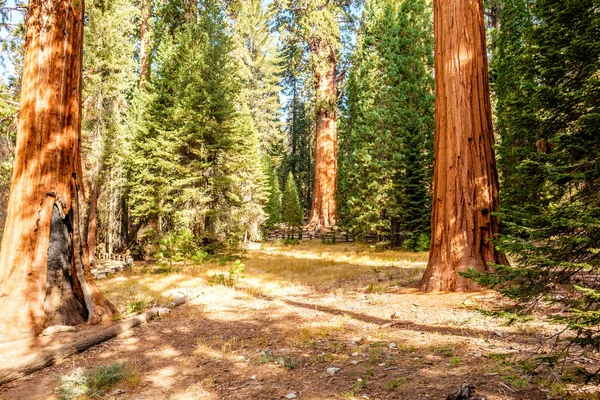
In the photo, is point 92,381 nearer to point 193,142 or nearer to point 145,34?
point 193,142

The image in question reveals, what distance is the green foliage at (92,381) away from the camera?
11.8ft

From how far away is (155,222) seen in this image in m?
16.4

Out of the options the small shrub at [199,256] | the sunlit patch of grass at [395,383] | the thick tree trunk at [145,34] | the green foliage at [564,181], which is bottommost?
the sunlit patch of grass at [395,383]

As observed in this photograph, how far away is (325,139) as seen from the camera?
2720cm

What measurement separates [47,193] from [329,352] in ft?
16.5

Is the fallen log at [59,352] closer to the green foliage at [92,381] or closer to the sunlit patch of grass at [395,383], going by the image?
the green foliage at [92,381]

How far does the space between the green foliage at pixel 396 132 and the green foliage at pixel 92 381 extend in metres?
13.8

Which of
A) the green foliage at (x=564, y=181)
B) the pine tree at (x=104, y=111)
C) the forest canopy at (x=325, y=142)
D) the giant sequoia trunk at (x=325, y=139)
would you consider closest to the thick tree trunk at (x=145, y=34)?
the forest canopy at (x=325, y=142)

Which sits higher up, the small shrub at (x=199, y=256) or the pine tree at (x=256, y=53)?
the pine tree at (x=256, y=53)

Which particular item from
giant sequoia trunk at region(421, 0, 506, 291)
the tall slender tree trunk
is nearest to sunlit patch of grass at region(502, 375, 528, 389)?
giant sequoia trunk at region(421, 0, 506, 291)

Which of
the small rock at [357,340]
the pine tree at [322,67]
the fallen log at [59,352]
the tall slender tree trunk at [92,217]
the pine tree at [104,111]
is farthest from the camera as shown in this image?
the pine tree at [322,67]

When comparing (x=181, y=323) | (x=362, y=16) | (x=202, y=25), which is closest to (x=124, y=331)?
Result: (x=181, y=323)

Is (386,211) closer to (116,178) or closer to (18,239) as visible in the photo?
(116,178)

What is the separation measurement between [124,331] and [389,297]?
4.63m
